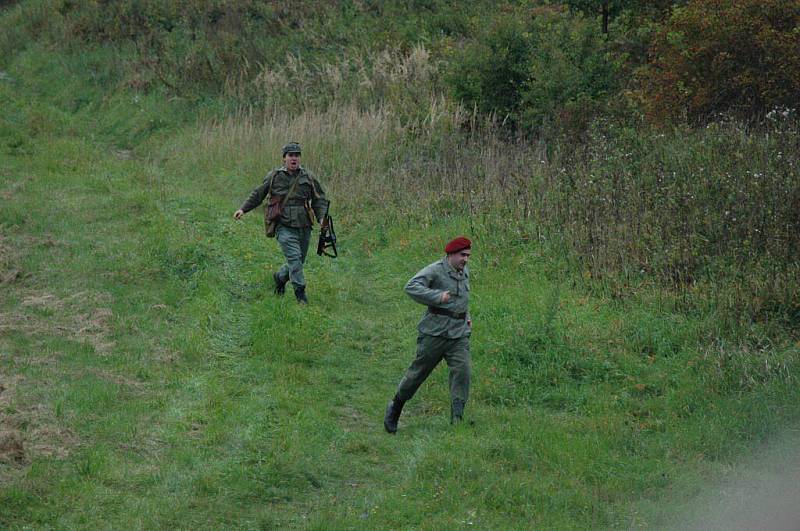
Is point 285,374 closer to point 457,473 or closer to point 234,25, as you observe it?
point 457,473

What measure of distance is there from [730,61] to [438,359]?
8.99 metres

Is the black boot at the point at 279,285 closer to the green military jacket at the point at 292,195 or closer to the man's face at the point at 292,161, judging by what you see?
the green military jacket at the point at 292,195

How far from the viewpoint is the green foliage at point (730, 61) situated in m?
15.2

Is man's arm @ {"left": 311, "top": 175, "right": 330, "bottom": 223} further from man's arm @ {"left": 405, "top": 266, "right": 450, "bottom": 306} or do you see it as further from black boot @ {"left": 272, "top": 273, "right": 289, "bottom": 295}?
man's arm @ {"left": 405, "top": 266, "right": 450, "bottom": 306}

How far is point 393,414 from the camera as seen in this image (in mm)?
9367

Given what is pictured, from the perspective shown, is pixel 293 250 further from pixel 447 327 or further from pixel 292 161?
pixel 447 327

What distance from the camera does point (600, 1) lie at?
780 inches

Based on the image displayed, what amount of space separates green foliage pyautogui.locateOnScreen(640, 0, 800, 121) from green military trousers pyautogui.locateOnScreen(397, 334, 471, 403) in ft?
27.4

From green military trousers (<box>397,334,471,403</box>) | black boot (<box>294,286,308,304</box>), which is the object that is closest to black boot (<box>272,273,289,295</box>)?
black boot (<box>294,286,308,304</box>)

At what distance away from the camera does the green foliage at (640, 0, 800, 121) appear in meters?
15.2

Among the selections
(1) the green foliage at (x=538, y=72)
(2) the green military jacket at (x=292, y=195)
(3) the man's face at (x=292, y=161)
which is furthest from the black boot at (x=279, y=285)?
(1) the green foliage at (x=538, y=72)

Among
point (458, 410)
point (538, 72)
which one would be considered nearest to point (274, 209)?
point (458, 410)

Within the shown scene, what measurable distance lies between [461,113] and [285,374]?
30.7 feet

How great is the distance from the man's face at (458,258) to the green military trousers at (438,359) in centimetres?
67
